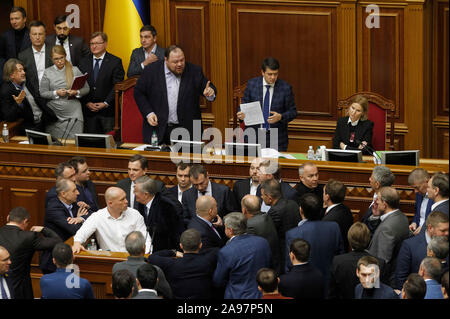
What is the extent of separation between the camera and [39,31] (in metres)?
10.1

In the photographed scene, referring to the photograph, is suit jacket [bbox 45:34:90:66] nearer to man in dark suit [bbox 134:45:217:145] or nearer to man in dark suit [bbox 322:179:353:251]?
man in dark suit [bbox 134:45:217:145]

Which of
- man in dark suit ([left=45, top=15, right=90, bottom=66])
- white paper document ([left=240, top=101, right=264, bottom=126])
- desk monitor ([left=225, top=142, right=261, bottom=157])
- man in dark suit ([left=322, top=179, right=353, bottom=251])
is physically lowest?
man in dark suit ([left=322, top=179, right=353, bottom=251])

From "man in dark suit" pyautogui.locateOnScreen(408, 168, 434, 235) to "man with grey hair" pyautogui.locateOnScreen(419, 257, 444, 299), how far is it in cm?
138

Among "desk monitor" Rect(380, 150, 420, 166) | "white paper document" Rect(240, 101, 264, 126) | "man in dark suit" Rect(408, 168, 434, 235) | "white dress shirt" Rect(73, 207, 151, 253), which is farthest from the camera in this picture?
"white paper document" Rect(240, 101, 264, 126)

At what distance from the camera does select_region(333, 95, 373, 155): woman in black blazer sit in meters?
8.97

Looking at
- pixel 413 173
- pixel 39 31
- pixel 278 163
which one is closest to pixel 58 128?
pixel 39 31

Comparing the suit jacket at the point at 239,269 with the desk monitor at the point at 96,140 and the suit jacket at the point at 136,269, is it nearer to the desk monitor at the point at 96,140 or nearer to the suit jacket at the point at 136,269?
the suit jacket at the point at 136,269

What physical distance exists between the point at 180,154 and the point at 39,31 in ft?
7.84

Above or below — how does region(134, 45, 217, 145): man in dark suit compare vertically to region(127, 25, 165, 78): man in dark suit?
below

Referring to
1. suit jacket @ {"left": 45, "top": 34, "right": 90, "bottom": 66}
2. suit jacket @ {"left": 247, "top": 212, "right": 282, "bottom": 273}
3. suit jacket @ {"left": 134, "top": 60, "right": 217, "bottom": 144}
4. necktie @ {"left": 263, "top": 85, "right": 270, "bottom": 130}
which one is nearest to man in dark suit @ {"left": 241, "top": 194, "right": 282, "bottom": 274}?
→ suit jacket @ {"left": 247, "top": 212, "right": 282, "bottom": 273}

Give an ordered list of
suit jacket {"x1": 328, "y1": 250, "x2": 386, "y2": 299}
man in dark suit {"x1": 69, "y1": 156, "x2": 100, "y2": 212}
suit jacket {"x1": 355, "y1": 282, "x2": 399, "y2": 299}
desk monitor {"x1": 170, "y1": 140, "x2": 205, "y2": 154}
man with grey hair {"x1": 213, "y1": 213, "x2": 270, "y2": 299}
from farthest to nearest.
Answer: desk monitor {"x1": 170, "y1": 140, "x2": 205, "y2": 154} < man in dark suit {"x1": 69, "y1": 156, "x2": 100, "y2": 212} < man with grey hair {"x1": 213, "y1": 213, "x2": 270, "y2": 299} < suit jacket {"x1": 328, "y1": 250, "x2": 386, "y2": 299} < suit jacket {"x1": 355, "y1": 282, "x2": 399, "y2": 299}

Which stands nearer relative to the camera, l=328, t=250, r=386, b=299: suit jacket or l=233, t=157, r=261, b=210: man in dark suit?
l=328, t=250, r=386, b=299: suit jacket

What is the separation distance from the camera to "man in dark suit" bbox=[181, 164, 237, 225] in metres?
7.89

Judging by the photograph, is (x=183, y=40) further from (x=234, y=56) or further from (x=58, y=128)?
(x=58, y=128)
